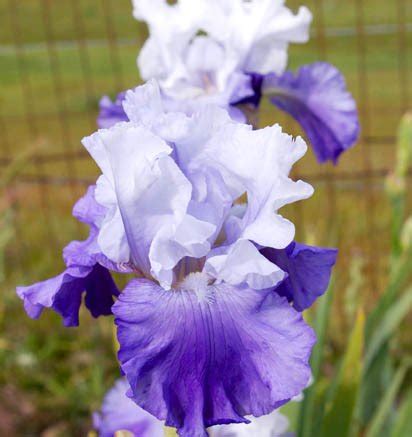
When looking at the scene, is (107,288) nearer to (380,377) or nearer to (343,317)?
(380,377)

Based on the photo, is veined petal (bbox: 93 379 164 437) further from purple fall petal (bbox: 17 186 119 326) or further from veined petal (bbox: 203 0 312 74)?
veined petal (bbox: 203 0 312 74)

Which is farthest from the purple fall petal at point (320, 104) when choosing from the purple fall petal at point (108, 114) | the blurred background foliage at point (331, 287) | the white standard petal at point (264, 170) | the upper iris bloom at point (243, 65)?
the white standard petal at point (264, 170)

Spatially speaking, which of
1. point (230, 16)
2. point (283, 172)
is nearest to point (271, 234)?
point (283, 172)

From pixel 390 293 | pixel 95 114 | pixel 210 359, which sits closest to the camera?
pixel 210 359

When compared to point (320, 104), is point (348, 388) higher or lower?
lower

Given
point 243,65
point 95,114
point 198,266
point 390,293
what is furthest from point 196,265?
point 95,114

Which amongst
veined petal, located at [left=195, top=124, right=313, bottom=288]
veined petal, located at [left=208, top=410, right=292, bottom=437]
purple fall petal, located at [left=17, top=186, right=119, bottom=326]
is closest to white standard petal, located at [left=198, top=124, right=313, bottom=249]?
veined petal, located at [left=195, top=124, right=313, bottom=288]

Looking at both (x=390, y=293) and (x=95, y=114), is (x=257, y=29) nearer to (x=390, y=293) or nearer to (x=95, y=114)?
(x=390, y=293)
